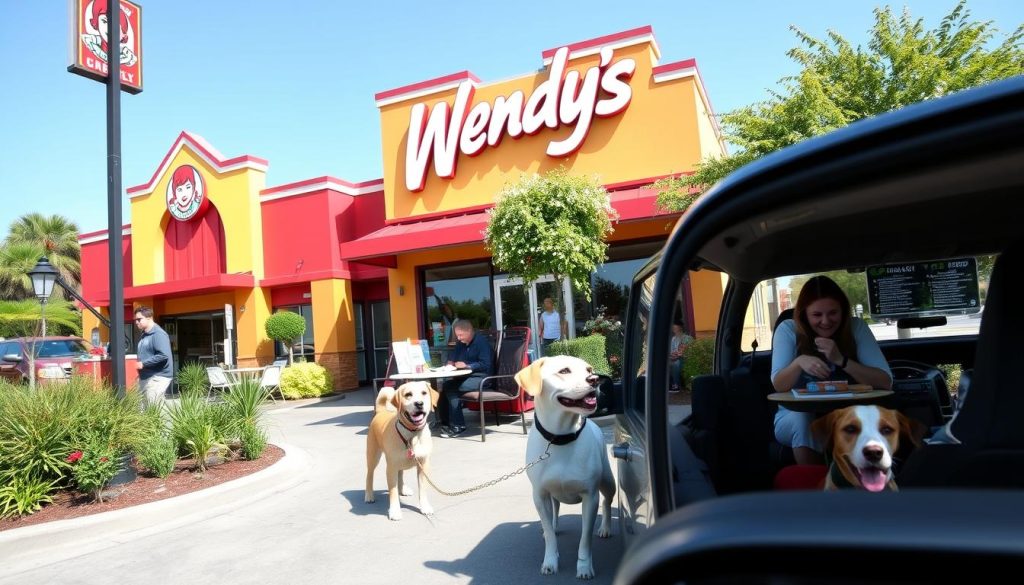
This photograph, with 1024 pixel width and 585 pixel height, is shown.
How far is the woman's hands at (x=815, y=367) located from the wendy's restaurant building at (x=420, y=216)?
6068 mm

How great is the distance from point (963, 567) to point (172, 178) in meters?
22.6

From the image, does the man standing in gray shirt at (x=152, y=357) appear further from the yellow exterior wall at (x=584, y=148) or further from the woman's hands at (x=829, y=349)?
the woman's hands at (x=829, y=349)

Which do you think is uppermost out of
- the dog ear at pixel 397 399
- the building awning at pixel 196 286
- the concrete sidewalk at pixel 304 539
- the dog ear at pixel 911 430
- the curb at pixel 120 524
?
the building awning at pixel 196 286

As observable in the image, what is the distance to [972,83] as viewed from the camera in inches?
344

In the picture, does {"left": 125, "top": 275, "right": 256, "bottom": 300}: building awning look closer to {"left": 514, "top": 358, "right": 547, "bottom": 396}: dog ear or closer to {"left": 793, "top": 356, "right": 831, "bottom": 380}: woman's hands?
{"left": 514, "top": 358, "right": 547, "bottom": 396}: dog ear

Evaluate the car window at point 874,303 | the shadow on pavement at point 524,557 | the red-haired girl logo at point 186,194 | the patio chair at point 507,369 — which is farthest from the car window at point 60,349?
the car window at point 874,303

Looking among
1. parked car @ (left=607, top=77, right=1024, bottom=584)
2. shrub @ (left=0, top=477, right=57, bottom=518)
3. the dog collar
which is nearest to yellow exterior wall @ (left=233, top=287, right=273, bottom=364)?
shrub @ (left=0, top=477, right=57, bottom=518)

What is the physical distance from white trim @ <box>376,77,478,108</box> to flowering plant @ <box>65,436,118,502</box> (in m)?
11.2

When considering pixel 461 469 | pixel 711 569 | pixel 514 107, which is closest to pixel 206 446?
pixel 461 469

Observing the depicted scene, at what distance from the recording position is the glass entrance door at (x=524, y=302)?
41.9ft

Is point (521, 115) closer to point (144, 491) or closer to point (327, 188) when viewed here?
point (327, 188)

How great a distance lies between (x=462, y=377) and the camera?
353 inches

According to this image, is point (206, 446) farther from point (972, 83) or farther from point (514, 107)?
point (972, 83)

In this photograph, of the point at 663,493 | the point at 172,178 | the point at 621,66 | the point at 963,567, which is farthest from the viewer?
the point at 172,178
